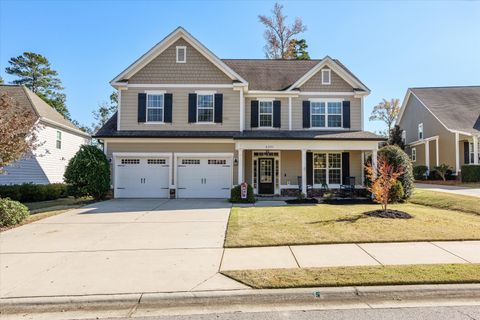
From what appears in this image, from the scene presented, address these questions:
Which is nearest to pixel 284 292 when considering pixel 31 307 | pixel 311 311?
pixel 311 311

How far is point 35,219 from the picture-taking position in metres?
11.1

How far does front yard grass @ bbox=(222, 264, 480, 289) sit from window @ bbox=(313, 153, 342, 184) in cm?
1233

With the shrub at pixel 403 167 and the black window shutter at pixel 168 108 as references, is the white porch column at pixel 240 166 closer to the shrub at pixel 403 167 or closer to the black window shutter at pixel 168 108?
the black window shutter at pixel 168 108

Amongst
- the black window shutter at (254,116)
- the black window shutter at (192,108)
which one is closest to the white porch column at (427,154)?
the black window shutter at (254,116)

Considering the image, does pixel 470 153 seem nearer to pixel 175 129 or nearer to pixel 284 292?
pixel 175 129

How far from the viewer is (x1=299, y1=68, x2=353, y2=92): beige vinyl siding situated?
18.4m

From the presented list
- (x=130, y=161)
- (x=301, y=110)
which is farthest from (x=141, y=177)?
(x=301, y=110)

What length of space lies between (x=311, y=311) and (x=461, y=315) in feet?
6.27

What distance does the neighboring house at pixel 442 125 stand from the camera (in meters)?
24.7

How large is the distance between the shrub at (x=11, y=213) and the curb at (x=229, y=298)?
6.38 meters

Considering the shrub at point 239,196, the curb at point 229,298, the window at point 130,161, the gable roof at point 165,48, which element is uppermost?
the gable roof at point 165,48

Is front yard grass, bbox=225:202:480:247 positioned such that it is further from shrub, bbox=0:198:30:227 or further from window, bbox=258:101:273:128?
window, bbox=258:101:273:128

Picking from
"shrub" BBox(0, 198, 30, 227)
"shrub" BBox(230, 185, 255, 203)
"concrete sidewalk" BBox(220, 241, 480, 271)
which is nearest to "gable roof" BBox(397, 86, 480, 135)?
"shrub" BBox(230, 185, 255, 203)

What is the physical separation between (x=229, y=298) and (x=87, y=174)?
13114 mm
